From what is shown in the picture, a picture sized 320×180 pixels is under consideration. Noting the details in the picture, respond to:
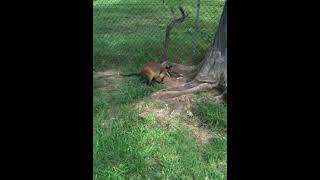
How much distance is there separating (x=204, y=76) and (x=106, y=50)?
8.33 ft

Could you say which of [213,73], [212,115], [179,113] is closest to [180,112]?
[179,113]

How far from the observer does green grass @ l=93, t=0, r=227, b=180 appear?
366 centimetres

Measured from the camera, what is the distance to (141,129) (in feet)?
14.4

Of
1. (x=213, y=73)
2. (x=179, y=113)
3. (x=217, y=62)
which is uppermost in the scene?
(x=217, y=62)

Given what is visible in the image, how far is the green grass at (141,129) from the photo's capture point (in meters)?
3.66

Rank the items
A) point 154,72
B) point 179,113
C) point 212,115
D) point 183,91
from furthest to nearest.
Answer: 1. point 154,72
2. point 183,91
3. point 179,113
4. point 212,115

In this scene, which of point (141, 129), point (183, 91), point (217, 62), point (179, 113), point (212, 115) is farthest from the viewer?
point (217, 62)

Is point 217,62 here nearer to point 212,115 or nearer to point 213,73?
point 213,73

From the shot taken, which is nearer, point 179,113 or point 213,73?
point 179,113

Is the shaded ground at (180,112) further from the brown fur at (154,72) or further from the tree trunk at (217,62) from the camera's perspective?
the brown fur at (154,72)

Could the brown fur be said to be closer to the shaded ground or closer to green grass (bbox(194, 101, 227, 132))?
the shaded ground
